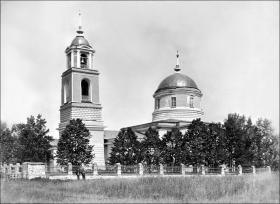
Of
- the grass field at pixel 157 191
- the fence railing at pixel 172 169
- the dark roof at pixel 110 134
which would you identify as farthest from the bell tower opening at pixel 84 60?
the grass field at pixel 157 191

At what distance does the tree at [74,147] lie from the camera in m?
34.3

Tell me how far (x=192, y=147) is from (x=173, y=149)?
162cm

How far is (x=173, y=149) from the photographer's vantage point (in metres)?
38.0

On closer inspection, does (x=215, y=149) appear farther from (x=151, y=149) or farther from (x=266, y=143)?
(x=266, y=143)

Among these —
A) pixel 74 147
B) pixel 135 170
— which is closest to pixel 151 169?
pixel 135 170

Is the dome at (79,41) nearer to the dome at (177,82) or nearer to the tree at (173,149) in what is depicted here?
the dome at (177,82)

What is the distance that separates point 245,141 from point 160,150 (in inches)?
325

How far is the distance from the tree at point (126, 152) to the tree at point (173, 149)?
2.21 meters

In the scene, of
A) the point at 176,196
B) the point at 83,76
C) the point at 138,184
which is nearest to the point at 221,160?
the point at 83,76

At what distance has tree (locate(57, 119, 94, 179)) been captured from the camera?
34.3 m

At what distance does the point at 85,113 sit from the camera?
44.9 m

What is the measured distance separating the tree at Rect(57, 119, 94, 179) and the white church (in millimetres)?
8446

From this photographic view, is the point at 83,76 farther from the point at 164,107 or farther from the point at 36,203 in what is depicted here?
the point at 36,203

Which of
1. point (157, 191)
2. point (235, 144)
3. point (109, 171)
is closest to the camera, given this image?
point (157, 191)
